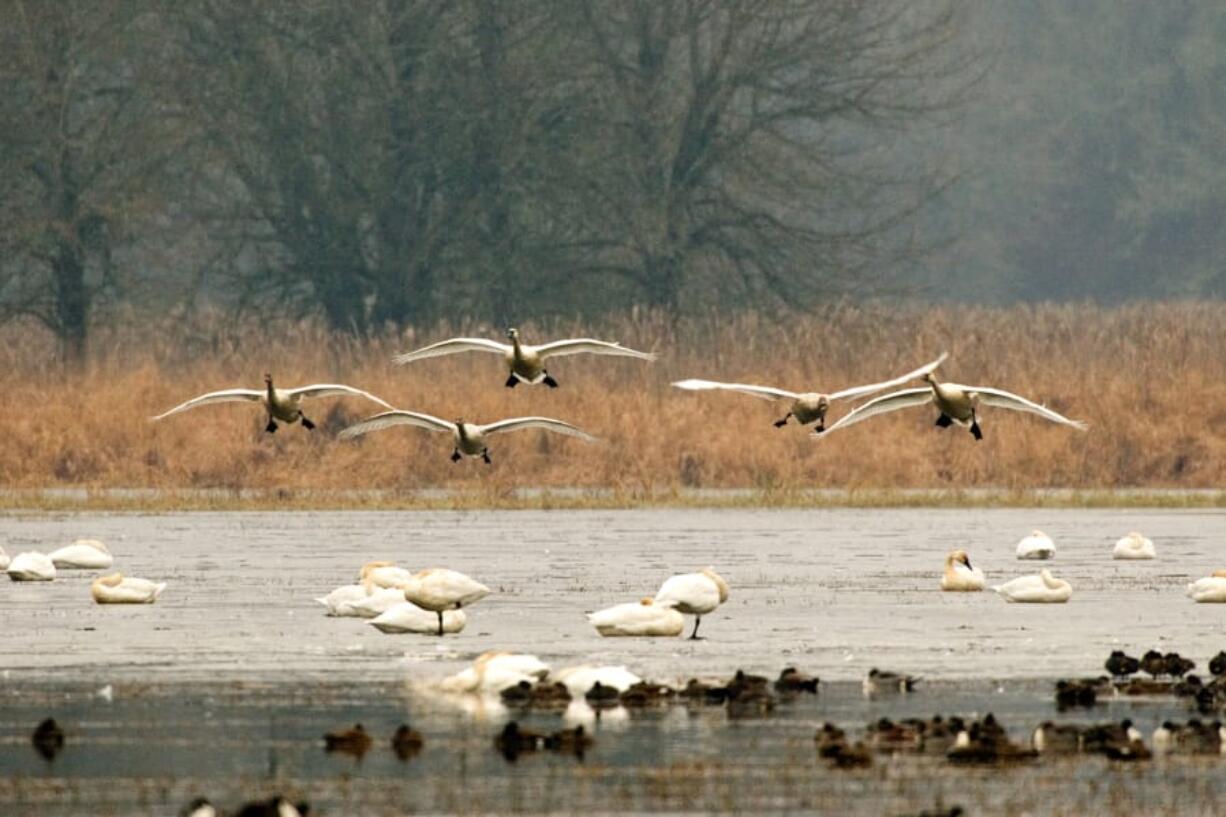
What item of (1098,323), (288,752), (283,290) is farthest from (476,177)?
(288,752)

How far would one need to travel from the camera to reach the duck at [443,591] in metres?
17.5

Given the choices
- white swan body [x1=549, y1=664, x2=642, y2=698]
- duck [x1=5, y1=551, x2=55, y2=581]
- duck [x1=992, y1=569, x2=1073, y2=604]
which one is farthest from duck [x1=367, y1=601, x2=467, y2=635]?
duck [x1=5, y1=551, x2=55, y2=581]

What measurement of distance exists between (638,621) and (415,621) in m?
1.48

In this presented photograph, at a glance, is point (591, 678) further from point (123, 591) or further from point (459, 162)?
point (459, 162)

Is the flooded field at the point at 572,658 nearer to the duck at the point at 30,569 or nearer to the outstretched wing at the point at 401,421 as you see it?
the duck at the point at 30,569

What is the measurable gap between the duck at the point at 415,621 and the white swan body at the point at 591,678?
123 inches

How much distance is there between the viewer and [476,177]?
48812 mm

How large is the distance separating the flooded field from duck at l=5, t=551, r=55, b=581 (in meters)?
0.12

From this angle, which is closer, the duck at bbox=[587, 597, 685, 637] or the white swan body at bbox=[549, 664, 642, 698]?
the white swan body at bbox=[549, 664, 642, 698]

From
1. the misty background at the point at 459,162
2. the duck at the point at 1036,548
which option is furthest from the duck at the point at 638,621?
the misty background at the point at 459,162

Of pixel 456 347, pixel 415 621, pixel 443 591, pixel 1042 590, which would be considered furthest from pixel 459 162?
pixel 443 591

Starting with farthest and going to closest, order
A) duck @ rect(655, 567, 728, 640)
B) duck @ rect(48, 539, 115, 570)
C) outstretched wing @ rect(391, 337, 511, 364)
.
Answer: duck @ rect(48, 539, 115, 570), outstretched wing @ rect(391, 337, 511, 364), duck @ rect(655, 567, 728, 640)

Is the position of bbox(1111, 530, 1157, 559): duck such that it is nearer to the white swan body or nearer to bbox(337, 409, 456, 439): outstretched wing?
bbox(337, 409, 456, 439): outstretched wing

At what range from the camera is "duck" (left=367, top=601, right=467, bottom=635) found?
17.7 metres
